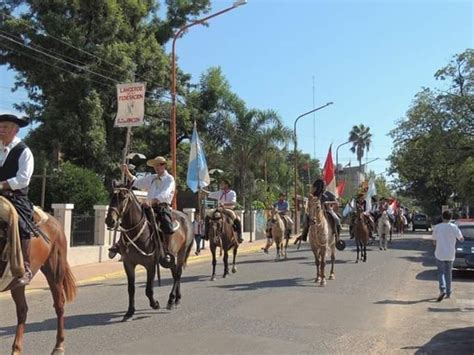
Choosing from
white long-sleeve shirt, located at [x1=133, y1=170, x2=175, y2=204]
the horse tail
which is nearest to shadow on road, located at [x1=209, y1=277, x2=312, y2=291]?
white long-sleeve shirt, located at [x1=133, y1=170, x2=175, y2=204]

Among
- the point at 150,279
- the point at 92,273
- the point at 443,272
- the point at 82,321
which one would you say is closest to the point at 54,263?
the point at 82,321

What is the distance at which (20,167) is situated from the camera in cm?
680

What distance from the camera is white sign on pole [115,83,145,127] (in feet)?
57.8

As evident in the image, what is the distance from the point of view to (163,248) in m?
10.7

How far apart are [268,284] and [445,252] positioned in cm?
446

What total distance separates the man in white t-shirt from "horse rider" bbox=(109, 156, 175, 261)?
6187mm

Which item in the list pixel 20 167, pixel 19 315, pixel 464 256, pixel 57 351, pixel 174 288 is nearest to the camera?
pixel 20 167

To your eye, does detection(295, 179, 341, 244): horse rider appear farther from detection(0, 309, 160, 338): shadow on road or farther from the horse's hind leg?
the horse's hind leg

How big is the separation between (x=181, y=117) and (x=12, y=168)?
29.8 meters

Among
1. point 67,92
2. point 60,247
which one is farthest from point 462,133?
point 60,247

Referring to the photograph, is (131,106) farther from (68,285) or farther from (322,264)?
(68,285)

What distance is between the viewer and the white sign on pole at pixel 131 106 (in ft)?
57.8

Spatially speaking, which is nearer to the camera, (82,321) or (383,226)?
(82,321)

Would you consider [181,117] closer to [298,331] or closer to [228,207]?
[228,207]
